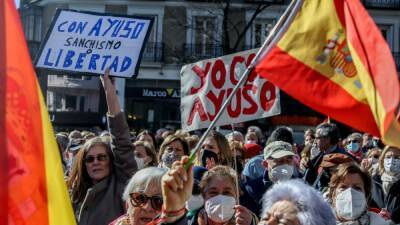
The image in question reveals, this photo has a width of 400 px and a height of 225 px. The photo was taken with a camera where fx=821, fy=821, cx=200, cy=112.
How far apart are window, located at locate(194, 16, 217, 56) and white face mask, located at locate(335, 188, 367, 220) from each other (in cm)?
2674

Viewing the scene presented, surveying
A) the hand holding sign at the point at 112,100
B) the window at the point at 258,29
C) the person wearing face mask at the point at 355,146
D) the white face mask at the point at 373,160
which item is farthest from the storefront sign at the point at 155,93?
the hand holding sign at the point at 112,100

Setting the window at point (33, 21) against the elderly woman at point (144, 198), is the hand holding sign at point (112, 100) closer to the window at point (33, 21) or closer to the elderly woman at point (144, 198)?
the elderly woman at point (144, 198)

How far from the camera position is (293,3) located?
405 cm

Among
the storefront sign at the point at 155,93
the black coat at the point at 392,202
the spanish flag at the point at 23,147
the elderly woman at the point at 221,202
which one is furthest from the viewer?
the storefront sign at the point at 155,93

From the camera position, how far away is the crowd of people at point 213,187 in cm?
353

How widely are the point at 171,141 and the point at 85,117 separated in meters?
24.5

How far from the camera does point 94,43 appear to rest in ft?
20.4

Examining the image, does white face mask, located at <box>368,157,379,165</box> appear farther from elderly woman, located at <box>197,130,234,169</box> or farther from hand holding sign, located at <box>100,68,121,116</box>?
hand holding sign, located at <box>100,68,121,116</box>

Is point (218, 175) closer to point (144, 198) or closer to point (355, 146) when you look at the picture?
point (144, 198)

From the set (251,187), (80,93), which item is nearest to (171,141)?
(251,187)

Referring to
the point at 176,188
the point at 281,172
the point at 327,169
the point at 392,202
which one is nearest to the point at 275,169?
the point at 281,172

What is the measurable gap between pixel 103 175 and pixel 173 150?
5.38ft

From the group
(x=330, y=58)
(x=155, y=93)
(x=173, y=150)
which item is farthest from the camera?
(x=155, y=93)

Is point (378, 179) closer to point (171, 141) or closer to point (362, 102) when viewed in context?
point (171, 141)
